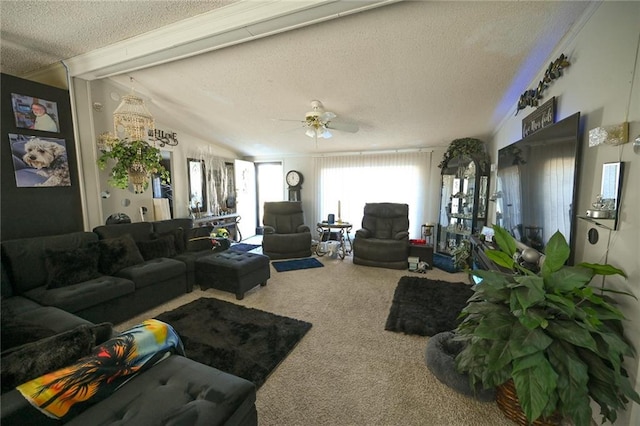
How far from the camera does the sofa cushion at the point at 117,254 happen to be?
252 cm

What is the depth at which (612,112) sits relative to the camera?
4.17 feet

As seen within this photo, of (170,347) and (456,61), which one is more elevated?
(456,61)

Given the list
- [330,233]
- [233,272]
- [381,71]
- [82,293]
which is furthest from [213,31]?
[330,233]

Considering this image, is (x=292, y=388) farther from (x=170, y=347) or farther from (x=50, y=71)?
(x=50, y=71)

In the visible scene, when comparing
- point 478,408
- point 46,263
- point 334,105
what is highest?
point 334,105

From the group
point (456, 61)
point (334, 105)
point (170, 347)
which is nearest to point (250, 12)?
point (334, 105)

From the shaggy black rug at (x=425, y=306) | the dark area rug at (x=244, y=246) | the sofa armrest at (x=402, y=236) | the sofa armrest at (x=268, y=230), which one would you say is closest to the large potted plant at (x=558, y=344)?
the shaggy black rug at (x=425, y=306)

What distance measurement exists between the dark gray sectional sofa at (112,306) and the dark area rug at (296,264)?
3.67ft

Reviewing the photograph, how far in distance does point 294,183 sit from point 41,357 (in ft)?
16.7

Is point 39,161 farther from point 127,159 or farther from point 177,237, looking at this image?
point 177,237

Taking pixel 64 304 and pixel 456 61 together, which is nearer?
pixel 64 304

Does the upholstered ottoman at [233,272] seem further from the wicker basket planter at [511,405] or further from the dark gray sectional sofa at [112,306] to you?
the wicker basket planter at [511,405]

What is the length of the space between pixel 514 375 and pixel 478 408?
58 centimetres

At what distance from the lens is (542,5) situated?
1533 mm
